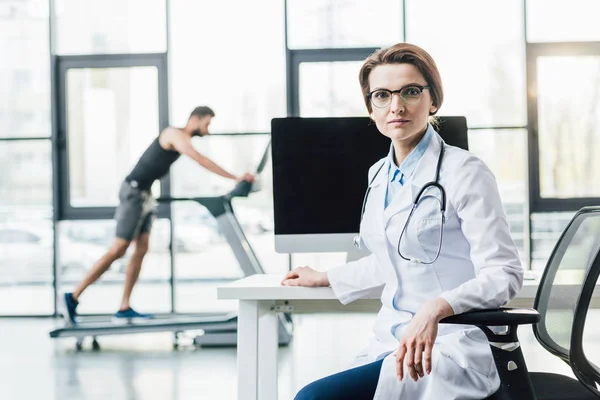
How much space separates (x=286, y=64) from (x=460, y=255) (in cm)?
427

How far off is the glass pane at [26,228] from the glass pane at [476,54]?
10.6ft

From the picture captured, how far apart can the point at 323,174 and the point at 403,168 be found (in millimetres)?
594

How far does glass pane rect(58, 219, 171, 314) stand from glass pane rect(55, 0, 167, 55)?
4.63 ft

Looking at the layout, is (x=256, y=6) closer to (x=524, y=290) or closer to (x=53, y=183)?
(x=53, y=183)

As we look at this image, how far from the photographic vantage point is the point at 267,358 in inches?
67.4

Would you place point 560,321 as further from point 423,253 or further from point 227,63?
point 227,63

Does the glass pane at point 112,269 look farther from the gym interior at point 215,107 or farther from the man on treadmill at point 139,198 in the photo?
the man on treadmill at point 139,198

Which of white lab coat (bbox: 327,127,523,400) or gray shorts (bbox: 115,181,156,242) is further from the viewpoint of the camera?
gray shorts (bbox: 115,181,156,242)

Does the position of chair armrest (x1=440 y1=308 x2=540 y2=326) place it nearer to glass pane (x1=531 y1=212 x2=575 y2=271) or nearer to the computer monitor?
the computer monitor

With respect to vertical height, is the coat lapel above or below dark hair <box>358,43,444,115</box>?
below

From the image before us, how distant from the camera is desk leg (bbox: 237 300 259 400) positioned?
66.8 inches

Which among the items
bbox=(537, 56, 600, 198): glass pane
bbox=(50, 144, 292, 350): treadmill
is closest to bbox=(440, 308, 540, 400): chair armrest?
bbox=(50, 144, 292, 350): treadmill

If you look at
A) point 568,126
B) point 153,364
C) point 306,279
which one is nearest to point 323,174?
point 306,279

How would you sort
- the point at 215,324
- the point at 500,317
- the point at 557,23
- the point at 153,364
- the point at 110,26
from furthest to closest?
1. the point at 110,26
2. the point at 557,23
3. the point at 215,324
4. the point at 153,364
5. the point at 500,317
